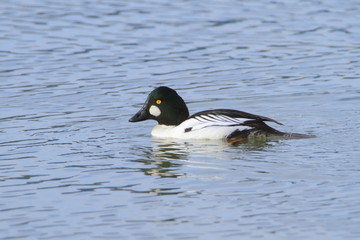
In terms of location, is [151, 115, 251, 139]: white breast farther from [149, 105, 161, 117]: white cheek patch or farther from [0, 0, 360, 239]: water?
[149, 105, 161, 117]: white cheek patch

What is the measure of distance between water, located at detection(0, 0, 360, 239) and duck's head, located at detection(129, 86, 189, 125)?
0.46 metres

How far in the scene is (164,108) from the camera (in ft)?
49.5

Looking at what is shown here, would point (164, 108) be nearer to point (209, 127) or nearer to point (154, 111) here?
point (154, 111)

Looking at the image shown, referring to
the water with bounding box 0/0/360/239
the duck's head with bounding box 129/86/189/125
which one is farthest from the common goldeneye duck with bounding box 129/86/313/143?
the water with bounding box 0/0/360/239

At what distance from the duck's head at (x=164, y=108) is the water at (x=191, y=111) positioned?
46 centimetres

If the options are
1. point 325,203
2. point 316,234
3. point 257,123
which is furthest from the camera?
point 257,123

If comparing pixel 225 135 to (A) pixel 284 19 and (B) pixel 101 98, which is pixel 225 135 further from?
(A) pixel 284 19

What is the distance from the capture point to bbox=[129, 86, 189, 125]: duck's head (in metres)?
15.1

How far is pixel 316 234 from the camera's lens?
916 centimetres

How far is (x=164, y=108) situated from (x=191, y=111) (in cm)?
165

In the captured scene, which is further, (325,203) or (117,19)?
(117,19)

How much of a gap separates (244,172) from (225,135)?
8.58 feet

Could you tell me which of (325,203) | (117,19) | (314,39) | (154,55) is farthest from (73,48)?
(325,203)

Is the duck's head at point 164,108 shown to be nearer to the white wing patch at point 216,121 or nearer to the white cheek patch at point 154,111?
the white cheek patch at point 154,111
